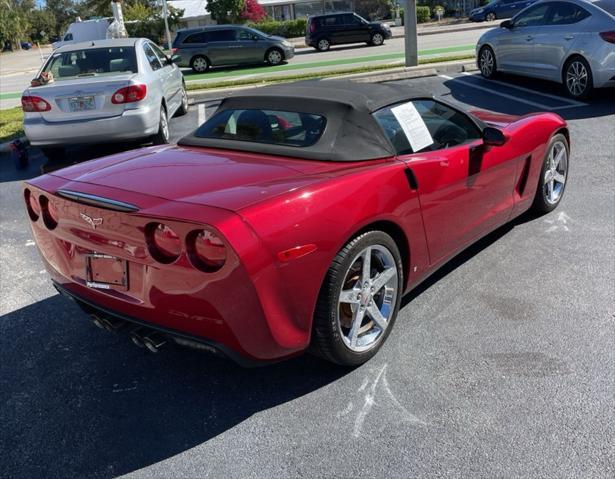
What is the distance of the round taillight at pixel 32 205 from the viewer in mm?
3418

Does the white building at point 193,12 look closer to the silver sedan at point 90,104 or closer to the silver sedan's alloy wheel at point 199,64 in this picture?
the silver sedan's alloy wheel at point 199,64

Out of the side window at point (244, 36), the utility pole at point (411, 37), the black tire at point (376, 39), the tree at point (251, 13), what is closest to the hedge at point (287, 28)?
the tree at point (251, 13)

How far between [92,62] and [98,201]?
6348 millimetres

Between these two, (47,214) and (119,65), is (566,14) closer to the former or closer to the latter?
(119,65)

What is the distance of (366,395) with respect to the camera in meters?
3.10

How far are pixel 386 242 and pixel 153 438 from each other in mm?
1529

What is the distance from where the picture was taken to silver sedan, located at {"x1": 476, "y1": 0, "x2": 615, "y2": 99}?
9.25 metres

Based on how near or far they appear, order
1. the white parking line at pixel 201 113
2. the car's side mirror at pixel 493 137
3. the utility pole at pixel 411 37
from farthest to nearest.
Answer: the utility pole at pixel 411 37
the white parking line at pixel 201 113
the car's side mirror at pixel 493 137

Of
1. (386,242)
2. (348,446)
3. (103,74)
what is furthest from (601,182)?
(103,74)

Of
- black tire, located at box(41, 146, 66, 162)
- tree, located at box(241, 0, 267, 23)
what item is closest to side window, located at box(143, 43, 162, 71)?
black tire, located at box(41, 146, 66, 162)

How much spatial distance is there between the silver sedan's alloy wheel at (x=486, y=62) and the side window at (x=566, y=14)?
173 cm

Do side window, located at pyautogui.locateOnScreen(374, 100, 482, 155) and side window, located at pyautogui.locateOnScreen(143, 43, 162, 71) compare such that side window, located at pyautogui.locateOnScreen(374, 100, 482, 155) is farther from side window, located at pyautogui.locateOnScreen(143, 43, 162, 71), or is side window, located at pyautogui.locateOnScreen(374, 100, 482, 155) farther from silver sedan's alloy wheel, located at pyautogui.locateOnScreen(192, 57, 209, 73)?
silver sedan's alloy wheel, located at pyautogui.locateOnScreen(192, 57, 209, 73)

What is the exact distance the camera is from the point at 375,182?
3.20m

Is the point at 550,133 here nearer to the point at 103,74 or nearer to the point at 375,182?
the point at 375,182
